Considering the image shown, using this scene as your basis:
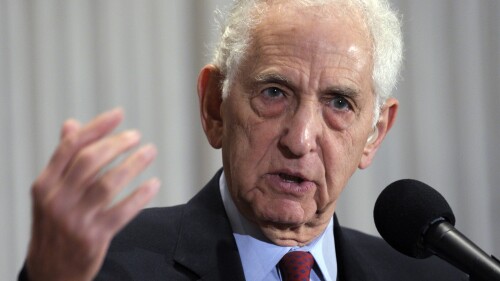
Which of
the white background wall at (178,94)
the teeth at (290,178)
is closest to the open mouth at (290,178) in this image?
the teeth at (290,178)

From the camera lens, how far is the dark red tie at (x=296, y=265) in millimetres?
1977

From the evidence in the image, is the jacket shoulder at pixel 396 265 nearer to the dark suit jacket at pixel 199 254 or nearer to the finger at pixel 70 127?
the dark suit jacket at pixel 199 254

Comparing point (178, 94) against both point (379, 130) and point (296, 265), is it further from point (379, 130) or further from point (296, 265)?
point (296, 265)

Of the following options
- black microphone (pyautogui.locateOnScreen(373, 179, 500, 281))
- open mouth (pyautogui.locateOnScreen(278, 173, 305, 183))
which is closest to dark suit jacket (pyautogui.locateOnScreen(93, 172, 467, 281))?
Answer: open mouth (pyautogui.locateOnScreen(278, 173, 305, 183))

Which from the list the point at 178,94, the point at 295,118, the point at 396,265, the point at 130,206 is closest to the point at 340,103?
the point at 295,118

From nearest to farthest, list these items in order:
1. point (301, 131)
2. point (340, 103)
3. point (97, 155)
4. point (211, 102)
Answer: point (97, 155)
point (301, 131)
point (340, 103)
point (211, 102)

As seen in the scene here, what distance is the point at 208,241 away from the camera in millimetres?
2029

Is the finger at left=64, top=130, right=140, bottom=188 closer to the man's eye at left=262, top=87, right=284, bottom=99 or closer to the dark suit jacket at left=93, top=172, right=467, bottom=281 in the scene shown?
the dark suit jacket at left=93, top=172, right=467, bottom=281

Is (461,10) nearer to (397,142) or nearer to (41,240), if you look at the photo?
(397,142)

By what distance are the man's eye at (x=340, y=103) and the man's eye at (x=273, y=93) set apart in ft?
0.38

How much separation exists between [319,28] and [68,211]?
862mm

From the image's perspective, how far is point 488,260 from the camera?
63.6 inches

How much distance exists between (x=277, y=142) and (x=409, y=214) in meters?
0.32

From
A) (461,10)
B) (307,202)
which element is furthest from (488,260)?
(461,10)
